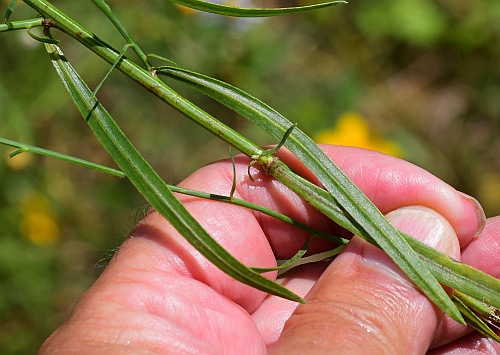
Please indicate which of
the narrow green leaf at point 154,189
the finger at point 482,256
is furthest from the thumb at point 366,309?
the finger at point 482,256

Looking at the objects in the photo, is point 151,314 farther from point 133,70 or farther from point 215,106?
point 215,106

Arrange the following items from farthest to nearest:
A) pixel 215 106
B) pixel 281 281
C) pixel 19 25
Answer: pixel 215 106
pixel 281 281
pixel 19 25

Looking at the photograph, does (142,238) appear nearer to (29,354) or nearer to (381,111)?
(29,354)

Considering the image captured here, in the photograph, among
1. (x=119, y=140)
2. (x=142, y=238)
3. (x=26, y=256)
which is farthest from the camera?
(x=26, y=256)

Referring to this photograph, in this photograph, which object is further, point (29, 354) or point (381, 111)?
point (381, 111)

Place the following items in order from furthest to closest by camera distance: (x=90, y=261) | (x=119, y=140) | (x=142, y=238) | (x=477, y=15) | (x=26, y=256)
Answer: (x=477, y=15) < (x=90, y=261) < (x=26, y=256) < (x=142, y=238) < (x=119, y=140)

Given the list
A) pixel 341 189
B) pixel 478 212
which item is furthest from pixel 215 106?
pixel 341 189

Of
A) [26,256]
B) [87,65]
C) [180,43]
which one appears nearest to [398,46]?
[180,43]
